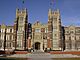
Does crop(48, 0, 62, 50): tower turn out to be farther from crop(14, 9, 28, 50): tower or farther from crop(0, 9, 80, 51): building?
crop(14, 9, 28, 50): tower

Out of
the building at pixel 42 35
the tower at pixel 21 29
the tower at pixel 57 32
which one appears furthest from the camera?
the tower at pixel 21 29

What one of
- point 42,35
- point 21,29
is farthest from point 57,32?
point 21,29

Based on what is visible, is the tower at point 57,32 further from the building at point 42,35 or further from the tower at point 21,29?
the tower at point 21,29

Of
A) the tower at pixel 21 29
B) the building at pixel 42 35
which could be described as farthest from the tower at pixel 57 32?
the tower at pixel 21 29

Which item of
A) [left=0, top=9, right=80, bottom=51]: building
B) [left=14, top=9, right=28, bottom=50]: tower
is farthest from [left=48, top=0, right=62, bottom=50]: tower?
[left=14, top=9, right=28, bottom=50]: tower

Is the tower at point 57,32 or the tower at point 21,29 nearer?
the tower at point 57,32

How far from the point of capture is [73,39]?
100438 mm

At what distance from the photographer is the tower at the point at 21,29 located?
317 feet

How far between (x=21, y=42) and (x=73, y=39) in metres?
22.2

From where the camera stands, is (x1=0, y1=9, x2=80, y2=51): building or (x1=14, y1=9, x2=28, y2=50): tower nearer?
(x1=0, y1=9, x2=80, y2=51): building

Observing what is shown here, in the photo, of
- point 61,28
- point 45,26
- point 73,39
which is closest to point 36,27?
point 45,26

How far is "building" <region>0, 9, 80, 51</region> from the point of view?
96062 mm

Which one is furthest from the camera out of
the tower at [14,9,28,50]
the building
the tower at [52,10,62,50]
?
the tower at [14,9,28,50]

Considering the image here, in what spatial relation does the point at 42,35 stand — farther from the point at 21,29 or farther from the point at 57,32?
the point at 21,29
